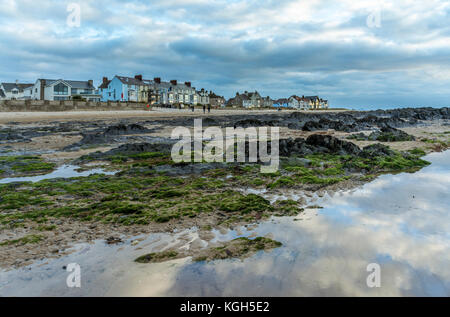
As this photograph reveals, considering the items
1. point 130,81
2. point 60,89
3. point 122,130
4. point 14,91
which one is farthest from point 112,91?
point 122,130

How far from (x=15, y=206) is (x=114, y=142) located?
945 cm

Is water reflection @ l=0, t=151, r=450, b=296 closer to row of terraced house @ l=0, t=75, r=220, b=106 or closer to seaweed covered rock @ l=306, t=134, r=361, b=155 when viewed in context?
seaweed covered rock @ l=306, t=134, r=361, b=155

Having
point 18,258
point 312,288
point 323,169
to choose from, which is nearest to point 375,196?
point 323,169

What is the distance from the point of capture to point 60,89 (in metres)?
68.2

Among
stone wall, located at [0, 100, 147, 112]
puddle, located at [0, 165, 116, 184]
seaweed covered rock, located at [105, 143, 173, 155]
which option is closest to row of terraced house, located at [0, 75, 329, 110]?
stone wall, located at [0, 100, 147, 112]

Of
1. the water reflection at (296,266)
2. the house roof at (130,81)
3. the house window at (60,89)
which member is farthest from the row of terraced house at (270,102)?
the water reflection at (296,266)

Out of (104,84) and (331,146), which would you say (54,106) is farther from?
(104,84)

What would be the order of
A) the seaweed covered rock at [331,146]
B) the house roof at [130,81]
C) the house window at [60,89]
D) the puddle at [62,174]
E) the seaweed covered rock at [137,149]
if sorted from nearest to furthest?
the puddle at [62,174], the seaweed covered rock at [137,149], the seaweed covered rock at [331,146], the house window at [60,89], the house roof at [130,81]

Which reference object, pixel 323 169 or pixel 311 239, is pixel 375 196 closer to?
pixel 323 169

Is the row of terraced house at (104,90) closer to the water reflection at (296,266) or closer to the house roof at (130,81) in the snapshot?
the house roof at (130,81)

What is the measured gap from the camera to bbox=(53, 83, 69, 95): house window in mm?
67331

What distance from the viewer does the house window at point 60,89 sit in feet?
221

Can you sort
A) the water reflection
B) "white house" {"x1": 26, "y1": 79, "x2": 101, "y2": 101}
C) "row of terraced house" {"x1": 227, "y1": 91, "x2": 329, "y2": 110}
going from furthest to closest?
"row of terraced house" {"x1": 227, "y1": 91, "x2": 329, "y2": 110} → "white house" {"x1": 26, "y1": 79, "x2": 101, "y2": 101} → the water reflection

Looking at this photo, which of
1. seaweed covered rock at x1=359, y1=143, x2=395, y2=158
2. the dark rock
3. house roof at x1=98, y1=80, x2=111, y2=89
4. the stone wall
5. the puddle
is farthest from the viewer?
house roof at x1=98, y1=80, x2=111, y2=89
